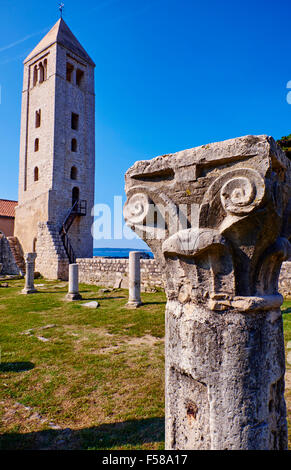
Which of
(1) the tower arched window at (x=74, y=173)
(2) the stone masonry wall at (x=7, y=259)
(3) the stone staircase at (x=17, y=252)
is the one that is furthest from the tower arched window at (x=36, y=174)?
(2) the stone masonry wall at (x=7, y=259)

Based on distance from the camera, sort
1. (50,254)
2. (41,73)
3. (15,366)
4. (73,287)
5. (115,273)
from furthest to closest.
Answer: (41,73) < (50,254) < (115,273) < (73,287) < (15,366)

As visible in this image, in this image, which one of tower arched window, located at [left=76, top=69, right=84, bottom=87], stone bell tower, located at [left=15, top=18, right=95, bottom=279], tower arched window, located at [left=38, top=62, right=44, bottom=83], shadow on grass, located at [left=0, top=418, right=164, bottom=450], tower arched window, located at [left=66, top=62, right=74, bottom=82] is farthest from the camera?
tower arched window, located at [left=76, top=69, right=84, bottom=87]

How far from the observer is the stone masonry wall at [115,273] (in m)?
11.3

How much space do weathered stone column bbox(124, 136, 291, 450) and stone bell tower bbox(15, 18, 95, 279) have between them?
54.9 ft

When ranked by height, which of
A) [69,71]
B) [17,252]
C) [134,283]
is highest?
[69,71]

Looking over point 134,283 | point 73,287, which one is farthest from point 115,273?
point 134,283

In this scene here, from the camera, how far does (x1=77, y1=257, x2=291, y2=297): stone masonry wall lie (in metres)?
11.3

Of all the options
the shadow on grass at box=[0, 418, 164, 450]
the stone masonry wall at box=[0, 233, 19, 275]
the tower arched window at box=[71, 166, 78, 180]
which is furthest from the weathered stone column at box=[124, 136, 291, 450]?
the tower arched window at box=[71, 166, 78, 180]

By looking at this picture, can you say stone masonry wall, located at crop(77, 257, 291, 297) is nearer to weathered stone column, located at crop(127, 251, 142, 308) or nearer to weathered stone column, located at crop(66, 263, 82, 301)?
weathered stone column, located at crop(127, 251, 142, 308)

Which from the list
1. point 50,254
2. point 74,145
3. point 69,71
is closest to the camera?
point 50,254

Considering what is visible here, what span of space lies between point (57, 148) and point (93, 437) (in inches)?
780

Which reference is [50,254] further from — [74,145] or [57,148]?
[74,145]

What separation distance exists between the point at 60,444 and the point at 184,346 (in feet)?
6.30

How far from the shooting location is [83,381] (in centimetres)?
402
